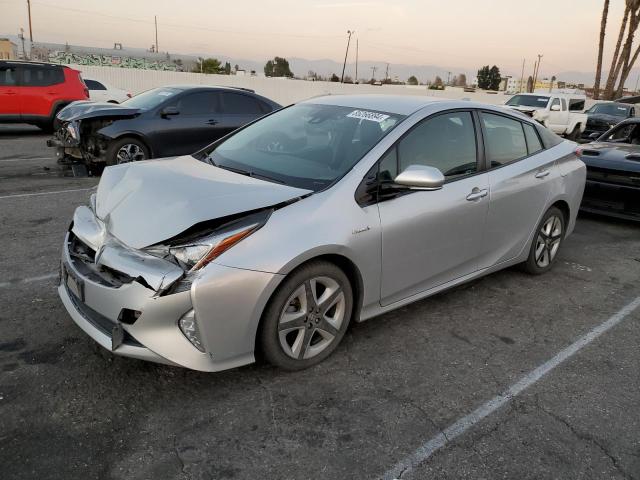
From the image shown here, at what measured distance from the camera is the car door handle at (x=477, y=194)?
389 centimetres

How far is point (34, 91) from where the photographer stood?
1300 cm

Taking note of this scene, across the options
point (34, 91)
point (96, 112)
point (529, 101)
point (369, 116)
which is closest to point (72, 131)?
point (96, 112)

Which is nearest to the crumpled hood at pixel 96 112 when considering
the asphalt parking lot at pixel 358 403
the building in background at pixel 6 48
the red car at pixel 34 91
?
the asphalt parking lot at pixel 358 403

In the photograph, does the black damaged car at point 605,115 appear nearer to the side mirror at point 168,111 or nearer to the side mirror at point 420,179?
the side mirror at point 168,111

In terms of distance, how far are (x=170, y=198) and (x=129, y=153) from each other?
19.4 ft

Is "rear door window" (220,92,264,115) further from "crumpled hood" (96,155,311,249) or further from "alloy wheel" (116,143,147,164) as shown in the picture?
"crumpled hood" (96,155,311,249)

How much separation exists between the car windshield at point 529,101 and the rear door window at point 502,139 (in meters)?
16.0

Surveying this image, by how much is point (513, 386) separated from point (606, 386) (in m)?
0.59

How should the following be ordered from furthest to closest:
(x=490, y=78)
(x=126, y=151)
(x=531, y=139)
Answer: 1. (x=490, y=78)
2. (x=126, y=151)
3. (x=531, y=139)

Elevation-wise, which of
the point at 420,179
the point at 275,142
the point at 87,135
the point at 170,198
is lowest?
the point at 87,135

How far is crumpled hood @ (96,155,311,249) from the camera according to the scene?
2.80 metres

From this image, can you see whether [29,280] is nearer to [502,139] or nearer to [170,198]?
[170,198]

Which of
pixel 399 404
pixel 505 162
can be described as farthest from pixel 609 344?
pixel 399 404

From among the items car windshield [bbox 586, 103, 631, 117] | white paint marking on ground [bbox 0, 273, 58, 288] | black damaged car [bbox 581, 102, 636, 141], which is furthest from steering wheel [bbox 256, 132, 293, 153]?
car windshield [bbox 586, 103, 631, 117]
